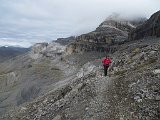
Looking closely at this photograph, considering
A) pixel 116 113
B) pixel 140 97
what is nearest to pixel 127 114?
pixel 116 113

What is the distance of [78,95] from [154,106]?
10363 millimetres

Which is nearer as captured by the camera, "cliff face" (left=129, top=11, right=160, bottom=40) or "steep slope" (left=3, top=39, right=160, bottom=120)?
"steep slope" (left=3, top=39, right=160, bottom=120)

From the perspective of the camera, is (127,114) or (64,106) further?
(64,106)

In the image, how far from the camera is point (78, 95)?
38.0 meters

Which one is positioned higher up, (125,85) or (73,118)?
(125,85)

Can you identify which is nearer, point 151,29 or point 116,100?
point 116,100

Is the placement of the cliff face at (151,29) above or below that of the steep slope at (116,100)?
above

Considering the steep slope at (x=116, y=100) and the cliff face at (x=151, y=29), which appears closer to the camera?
the steep slope at (x=116, y=100)

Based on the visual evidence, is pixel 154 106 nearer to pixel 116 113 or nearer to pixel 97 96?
pixel 116 113

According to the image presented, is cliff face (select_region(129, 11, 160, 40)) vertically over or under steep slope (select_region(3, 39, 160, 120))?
over

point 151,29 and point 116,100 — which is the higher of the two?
point 151,29

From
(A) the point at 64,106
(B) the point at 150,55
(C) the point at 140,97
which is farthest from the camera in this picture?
(B) the point at 150,55

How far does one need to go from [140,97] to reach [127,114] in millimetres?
3166

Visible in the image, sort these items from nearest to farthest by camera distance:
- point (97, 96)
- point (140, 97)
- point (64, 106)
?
point (140, 97)
point (97, 96)
point (64, 106)
